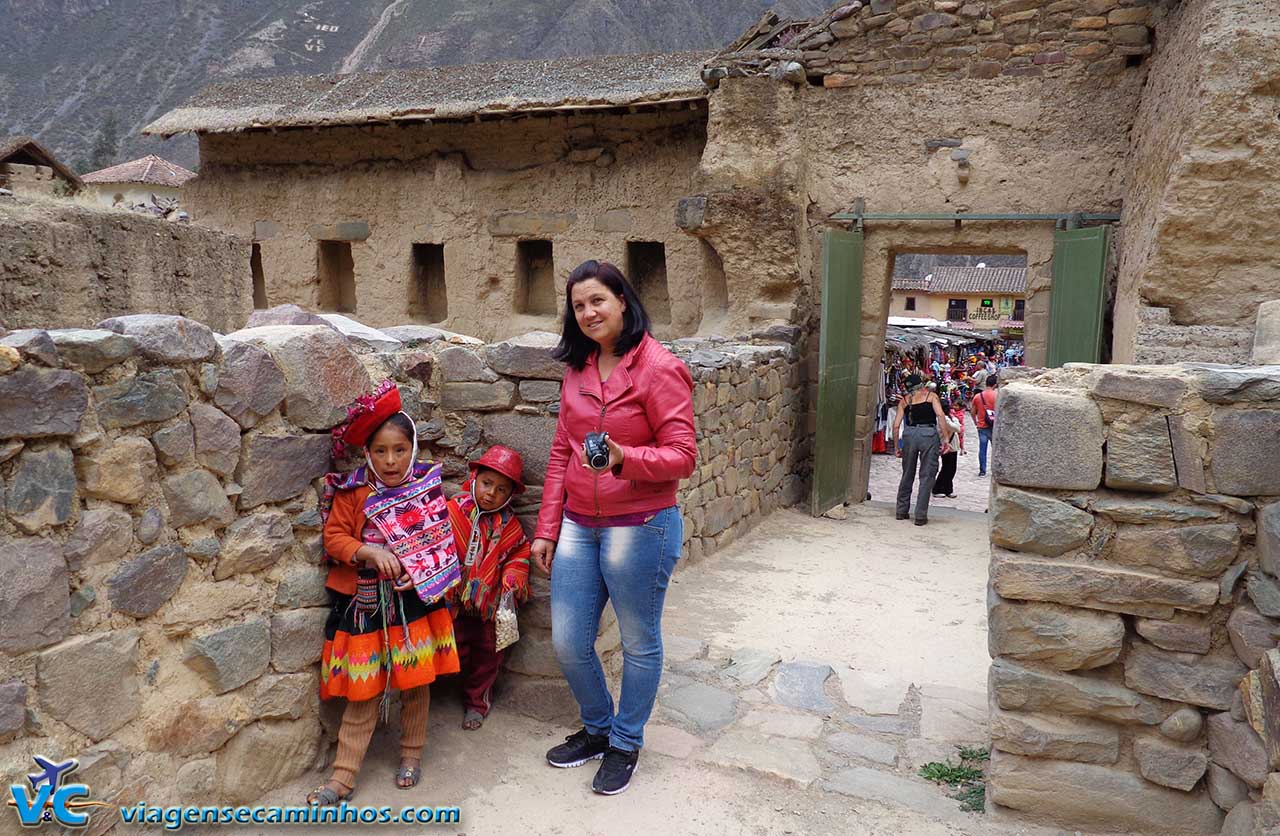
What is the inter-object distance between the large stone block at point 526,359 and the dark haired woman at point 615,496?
0.60 feet

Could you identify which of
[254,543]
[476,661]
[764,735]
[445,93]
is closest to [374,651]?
[254,543]

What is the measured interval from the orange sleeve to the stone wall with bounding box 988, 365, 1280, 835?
6.21 feet

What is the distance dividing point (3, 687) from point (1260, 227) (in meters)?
6.60

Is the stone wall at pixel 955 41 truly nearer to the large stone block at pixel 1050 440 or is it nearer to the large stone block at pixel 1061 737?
the large stone block at pixel 1050 440

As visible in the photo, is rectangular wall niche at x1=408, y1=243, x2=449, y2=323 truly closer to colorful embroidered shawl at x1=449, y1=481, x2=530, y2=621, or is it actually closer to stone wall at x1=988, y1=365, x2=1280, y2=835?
colorful embroidered shawl at x1=449, y1=481, x2=530, y2=621

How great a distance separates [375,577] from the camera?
2.74m

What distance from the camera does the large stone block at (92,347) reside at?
2.10 m

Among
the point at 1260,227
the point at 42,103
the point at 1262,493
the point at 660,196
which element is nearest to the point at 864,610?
the point at 1262,493

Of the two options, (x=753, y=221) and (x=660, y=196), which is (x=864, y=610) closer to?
(x=753, y=221)

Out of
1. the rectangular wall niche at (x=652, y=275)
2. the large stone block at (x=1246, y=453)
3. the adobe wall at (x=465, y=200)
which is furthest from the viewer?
the rectangular wall niche at (x=652, y=275)

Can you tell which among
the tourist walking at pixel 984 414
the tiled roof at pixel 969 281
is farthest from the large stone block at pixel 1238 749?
the tiled roof at pixel 969 281

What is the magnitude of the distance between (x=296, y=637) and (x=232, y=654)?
0.66ft

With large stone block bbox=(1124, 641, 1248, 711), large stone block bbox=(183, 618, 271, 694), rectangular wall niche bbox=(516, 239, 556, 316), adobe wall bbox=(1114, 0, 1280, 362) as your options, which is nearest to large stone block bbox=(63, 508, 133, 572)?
large stone block bbox=(183, 618, 271, 694)

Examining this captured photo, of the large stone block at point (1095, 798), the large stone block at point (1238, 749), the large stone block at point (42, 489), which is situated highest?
the large stone block at point (42, 489)
